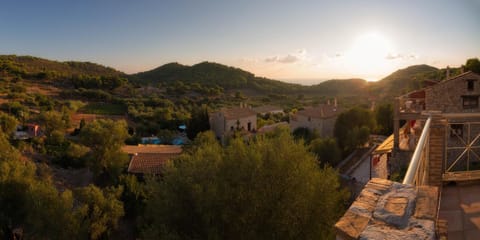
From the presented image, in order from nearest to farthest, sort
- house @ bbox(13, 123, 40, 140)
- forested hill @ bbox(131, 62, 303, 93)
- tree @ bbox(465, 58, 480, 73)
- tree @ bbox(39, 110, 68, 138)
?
tree @ bbox(465, 58, 480, 73) → house @ bbox(13, 123, 40, 140) → tree @ bbox(39, 110, 68, 138) → forested hill @ bbox(131, 62, 303, 93)

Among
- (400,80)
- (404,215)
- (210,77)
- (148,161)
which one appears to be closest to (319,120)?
(148,161)

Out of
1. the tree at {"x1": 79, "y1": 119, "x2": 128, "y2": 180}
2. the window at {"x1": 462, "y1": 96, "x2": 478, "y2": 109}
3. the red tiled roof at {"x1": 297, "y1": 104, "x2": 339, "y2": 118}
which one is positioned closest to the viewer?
the window at {"x1": 462, "y1": 96, "x2": 478, "y2": 109}

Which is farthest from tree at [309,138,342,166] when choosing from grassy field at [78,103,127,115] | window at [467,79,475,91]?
grassy field at [78,103,127,115]

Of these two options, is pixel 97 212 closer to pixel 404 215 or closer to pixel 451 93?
pixel 404 215

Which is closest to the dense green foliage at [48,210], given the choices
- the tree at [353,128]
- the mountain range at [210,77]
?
the tree at [353,128]

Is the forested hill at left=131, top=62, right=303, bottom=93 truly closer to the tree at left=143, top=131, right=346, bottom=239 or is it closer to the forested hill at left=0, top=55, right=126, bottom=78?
the forested hill at left=0, top=55, right=126, bottom=78

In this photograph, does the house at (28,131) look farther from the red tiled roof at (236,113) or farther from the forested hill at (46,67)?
the forested hill at (46,67)

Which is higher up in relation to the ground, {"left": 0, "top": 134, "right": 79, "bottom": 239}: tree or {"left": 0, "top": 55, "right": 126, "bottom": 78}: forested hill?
{"left": 0, "top": 55, "right": 126, "bottom": 78}: forested hill
